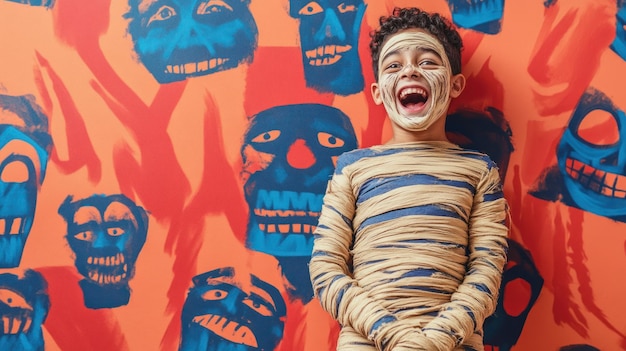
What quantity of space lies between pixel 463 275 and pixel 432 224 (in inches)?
4.6

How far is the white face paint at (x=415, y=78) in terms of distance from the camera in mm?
1178

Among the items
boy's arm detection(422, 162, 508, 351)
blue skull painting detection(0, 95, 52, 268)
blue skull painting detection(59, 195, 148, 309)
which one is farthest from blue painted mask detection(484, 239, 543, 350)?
blue skull painting detection(0, 95, 52, 268)

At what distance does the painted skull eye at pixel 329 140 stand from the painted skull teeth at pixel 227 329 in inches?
18.3

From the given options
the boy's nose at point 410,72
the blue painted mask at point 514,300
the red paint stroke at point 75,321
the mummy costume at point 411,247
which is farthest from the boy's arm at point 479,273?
the red paint stroke at point 75,321

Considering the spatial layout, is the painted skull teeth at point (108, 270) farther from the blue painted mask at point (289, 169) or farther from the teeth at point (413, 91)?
the teeth at point (413, 91)

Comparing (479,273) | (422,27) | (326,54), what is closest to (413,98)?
(422,27)

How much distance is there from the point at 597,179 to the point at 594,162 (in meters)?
0.04

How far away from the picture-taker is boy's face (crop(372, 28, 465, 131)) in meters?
1.18

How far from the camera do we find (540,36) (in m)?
1.31

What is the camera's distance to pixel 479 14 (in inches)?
52.6

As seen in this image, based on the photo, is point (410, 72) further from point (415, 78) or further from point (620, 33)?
point (620, 33)

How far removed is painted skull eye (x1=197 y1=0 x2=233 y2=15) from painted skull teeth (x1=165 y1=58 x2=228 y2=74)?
12 cm

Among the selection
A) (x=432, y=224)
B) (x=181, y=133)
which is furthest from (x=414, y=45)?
(x=181, y=133)

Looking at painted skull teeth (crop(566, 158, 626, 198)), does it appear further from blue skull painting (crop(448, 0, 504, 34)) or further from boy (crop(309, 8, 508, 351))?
blue skull painting (crop(448, 0, 504, 34))
